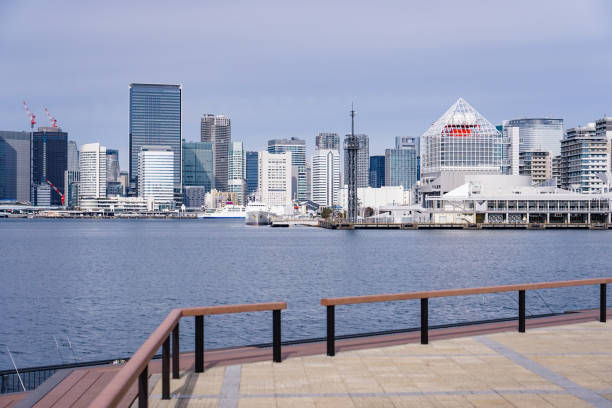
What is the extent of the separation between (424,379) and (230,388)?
3.32 metres

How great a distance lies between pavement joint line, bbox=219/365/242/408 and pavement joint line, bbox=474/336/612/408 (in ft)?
17.4

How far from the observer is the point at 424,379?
464 inches

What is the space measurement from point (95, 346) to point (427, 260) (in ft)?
222

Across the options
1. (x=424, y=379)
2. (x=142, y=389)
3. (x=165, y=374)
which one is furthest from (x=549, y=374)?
(x=142, y=389)

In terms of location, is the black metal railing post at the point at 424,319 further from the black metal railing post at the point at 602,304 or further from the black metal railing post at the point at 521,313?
the black metal railing post at the point at 602,304

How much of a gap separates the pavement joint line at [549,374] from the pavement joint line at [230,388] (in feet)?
17.4

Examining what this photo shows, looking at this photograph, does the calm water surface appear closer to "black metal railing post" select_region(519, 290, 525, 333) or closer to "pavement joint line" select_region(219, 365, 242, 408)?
"black metal railing post" select_region(519, 290, 525, 333)

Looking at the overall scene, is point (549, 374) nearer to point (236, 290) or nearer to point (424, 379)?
point (424, 379)

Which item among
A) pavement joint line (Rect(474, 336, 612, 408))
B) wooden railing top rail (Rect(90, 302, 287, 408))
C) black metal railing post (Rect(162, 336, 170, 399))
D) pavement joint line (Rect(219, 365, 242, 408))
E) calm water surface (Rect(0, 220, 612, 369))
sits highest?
wooden railing top rail (Rect(90, 302, 287, 408))

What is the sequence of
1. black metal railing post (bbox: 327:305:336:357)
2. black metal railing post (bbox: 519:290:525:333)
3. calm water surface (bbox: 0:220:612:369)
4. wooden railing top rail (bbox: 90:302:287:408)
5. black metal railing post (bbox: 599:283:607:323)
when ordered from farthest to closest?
1. calm water surface (bbox: 0:220:612:369)
2. black metal railing post (bbox: 599:283:607:323)
3. black metal railing post (bbox: 519:290:525:333)
4. black metal railing post (bbox: 327:305:336:357)
5. wooden railing top rail (bbox: 90:302:287:408)

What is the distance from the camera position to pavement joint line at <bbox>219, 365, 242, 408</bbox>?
10.3m

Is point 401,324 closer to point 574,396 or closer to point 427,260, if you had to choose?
point 574,396

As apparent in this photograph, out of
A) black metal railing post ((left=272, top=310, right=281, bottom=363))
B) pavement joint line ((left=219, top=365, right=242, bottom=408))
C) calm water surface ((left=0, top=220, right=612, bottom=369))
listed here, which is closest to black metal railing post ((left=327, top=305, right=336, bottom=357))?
black metal railing post ((left=272, top=310, right=281, bottom=363))

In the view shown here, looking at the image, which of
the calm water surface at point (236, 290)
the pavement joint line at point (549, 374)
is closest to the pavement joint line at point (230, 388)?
the pavement joint line at point (549, 374)
